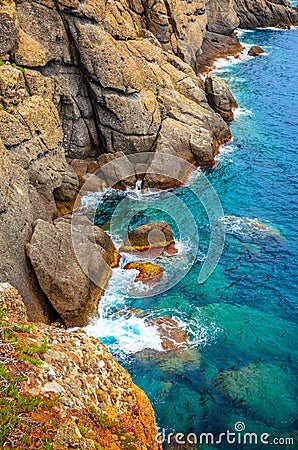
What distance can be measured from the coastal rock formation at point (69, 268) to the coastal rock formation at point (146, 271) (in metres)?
2.42

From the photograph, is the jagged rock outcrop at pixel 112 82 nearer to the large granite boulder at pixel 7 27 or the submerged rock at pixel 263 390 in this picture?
the large granite boulder at pixel 7 27

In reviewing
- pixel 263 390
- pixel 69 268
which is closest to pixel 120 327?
pixel 69 268

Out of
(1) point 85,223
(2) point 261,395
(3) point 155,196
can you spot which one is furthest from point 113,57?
(2) point 261,395

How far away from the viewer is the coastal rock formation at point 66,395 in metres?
15.0

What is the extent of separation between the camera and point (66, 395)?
55.1ft

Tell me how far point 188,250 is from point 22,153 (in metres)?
16.3

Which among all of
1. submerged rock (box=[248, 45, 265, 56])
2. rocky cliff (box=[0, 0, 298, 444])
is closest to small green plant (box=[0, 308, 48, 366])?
A: rocky cliff (box=[0, 0, 298, 444])

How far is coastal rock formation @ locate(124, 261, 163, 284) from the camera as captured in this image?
36.0 m

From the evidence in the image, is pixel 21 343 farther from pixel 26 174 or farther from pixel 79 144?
pixel 79 144

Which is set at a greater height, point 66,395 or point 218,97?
point 66,395

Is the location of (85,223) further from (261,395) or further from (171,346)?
(261,395)

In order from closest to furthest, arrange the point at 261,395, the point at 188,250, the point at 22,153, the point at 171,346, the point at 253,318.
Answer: the point at 261,395
the point at 171,346
the point at 253,318
the point at 22,153
the point at 188,250

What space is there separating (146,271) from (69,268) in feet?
24.2

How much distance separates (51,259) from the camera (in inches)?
1224
